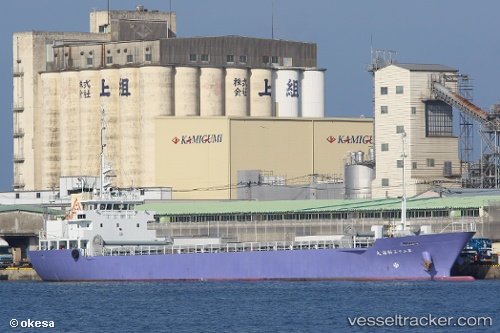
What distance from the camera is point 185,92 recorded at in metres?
144

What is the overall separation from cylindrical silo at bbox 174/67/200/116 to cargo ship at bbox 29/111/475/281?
43.0 m

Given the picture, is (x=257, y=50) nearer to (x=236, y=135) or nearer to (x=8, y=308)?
(x=236, y=135)

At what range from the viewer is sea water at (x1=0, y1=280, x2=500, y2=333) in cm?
6347

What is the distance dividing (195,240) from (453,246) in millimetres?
21625

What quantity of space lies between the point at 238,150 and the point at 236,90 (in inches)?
519

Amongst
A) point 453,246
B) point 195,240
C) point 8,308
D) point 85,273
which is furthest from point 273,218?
point 8,308

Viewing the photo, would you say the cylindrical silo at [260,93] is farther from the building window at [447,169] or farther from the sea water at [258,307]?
the sea water at [258,307]

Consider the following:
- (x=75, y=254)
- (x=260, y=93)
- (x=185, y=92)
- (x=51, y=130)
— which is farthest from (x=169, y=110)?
(x=75, y=254)

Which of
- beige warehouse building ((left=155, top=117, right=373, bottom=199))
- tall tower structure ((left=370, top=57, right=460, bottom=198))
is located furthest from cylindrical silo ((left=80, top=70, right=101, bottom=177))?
tall tower structure ((left=370, top=57, right=460, bottom=198))

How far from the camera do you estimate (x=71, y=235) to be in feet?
318

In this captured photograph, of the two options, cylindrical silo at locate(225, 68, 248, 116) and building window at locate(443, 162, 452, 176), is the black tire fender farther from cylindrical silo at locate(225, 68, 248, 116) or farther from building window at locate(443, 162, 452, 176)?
→ cylindrical silo at locate(225, 68, 248, 116)

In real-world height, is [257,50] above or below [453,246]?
above

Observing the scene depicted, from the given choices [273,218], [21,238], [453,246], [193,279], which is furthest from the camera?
[21,238]

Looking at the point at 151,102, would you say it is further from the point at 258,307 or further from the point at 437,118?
the point at 258,307
